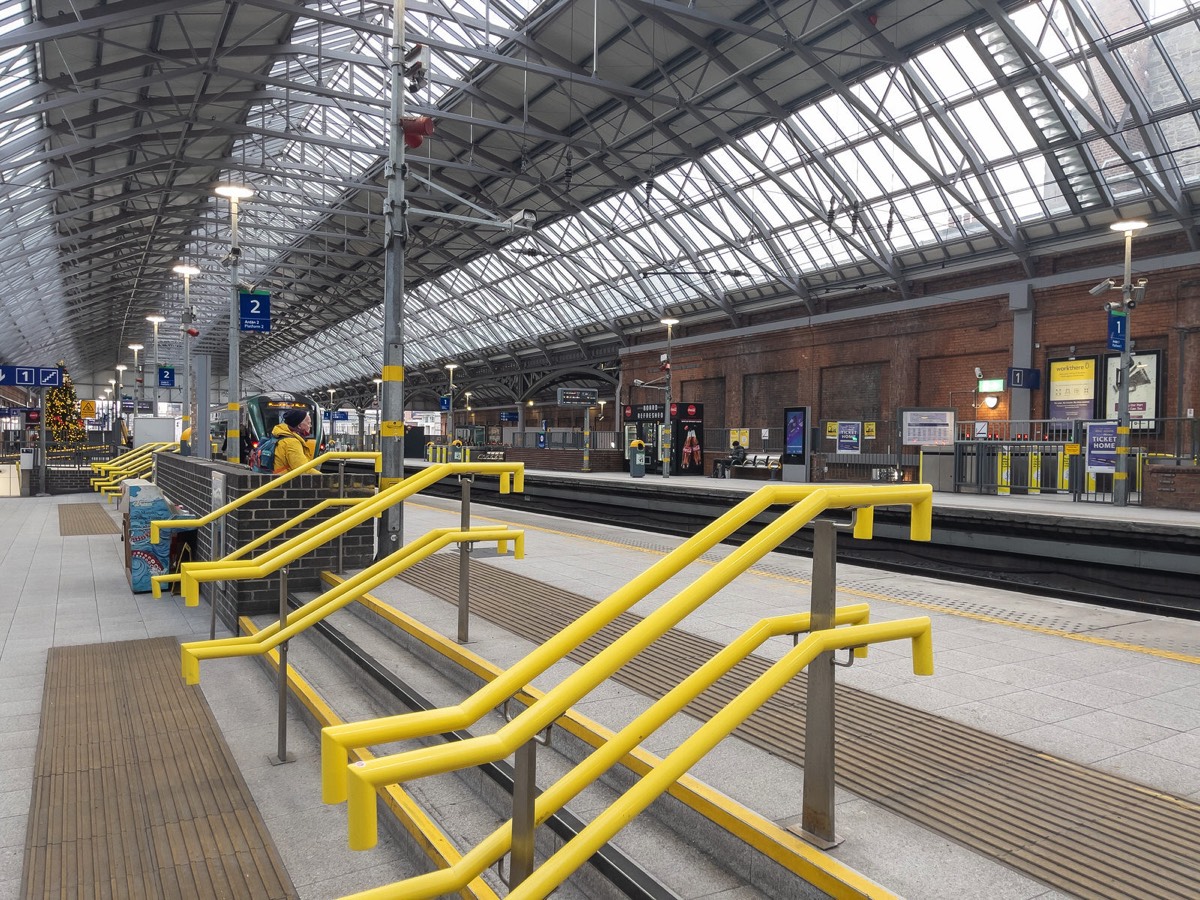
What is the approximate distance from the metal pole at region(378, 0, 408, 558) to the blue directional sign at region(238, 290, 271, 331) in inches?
410

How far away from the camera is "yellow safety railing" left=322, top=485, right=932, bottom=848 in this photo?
1.80 metres

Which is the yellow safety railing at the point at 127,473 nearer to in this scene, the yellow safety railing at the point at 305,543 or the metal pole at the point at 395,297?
the metal pole at the point at 395,297

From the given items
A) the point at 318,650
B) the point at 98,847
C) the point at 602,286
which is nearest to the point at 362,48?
the point at 602,286

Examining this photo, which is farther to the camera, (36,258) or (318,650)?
(36,258)

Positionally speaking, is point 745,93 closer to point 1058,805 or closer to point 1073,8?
point 1073,8

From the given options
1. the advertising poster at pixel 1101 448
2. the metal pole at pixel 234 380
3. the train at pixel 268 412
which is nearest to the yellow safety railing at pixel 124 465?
the train at pixel 268 412

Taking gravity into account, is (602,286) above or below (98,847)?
above

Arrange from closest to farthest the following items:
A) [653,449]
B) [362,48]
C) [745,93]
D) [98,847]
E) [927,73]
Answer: [98,847]
[927,73]
[745,93]
[362,48]
[653,449]

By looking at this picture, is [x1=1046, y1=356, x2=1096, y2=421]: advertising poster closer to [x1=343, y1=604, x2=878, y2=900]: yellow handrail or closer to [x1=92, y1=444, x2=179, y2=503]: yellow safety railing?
[x1=343, y1=604, x2=878, y2=900]: yellow handrail

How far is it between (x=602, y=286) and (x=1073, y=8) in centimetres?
2274

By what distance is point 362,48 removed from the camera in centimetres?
2567

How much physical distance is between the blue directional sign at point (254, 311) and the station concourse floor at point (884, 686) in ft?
31.8

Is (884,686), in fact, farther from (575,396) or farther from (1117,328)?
(575,396)

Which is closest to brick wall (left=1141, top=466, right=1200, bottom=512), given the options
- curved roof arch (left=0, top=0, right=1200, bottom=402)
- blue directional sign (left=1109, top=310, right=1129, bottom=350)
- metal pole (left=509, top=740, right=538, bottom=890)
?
blue directional sign (left=1109, top=310, right=1129, bottom=350)
